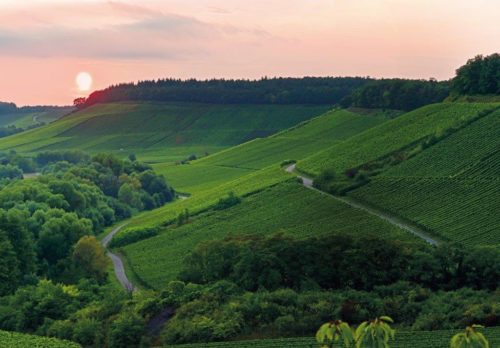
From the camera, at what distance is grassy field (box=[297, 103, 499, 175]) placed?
11756 cm

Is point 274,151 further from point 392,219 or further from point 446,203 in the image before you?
point 446,203

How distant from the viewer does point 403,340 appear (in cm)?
4609

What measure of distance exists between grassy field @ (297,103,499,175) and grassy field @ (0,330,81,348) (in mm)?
66518

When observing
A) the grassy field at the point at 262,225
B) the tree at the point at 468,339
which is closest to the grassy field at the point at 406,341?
the tree at the point at 468,339

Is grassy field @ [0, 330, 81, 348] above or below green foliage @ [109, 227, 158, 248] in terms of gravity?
above

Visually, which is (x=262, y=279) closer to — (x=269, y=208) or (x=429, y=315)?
(x=429, y=315)

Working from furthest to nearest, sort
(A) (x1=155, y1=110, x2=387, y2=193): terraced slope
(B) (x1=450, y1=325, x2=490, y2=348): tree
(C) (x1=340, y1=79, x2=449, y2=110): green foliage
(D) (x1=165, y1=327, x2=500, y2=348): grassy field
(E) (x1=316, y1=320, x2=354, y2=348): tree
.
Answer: (C) (x1=340, y1=79, x2=449, y2=110): green foliage, (A) (x1=155, y1=110, x2=387, y2=193): terraced slope, (D) (x1=165, y1=327, x2=500, y2=348): grassy field, (E) (x1=316, y1=320, x2=354, y2=348): tree, (B) (x1=450, y1=325, x2=490, y2=348): tree

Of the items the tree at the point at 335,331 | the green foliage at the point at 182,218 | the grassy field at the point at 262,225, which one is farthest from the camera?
the green foliage at the point at 182,218

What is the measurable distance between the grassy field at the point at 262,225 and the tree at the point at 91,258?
405cm

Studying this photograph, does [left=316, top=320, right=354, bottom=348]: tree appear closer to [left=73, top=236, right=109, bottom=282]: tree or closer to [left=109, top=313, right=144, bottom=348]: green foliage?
[left=109, top=313, right=144, bottom=348]: green foliage

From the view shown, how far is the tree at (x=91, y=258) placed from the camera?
295ft

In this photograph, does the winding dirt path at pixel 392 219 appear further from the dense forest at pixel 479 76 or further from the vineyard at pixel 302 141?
the vineyard at pixel 302 141

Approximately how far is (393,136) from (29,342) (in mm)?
83116

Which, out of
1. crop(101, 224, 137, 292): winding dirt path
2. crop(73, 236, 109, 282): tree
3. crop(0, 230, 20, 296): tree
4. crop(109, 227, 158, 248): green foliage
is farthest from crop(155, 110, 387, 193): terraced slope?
crop(0, 230, 20, 296): tree
